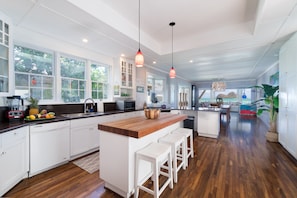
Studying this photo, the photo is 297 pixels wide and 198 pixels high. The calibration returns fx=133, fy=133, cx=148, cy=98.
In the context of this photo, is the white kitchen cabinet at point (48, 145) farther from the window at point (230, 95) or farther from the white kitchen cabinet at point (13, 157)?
the window at point (230, 95)

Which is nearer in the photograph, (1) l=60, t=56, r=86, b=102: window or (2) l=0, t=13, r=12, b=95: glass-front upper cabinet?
(2) l=0, t=13, r=12, b=95: glass-front upper cabinet

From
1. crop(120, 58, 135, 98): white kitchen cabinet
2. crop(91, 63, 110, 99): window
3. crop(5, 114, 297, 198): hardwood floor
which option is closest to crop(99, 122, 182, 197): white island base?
crop(5, 114, 297, 198): hardwood floor

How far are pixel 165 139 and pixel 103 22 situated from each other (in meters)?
2.30

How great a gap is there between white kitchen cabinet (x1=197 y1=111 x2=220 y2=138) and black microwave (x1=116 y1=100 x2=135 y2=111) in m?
2.27

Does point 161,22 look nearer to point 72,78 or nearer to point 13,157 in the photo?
point 72,78

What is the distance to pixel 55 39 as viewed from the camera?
2986 mm

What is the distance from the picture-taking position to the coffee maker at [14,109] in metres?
2.22

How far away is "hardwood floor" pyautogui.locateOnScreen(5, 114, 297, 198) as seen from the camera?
1798 mm

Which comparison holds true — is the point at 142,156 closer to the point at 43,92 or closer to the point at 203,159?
the point at 203,159

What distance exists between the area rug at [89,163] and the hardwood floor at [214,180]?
4.0 inches

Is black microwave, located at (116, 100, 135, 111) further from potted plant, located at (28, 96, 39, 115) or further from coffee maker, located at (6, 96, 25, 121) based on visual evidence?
coffee maker, located at (6, 96, 25, 121)

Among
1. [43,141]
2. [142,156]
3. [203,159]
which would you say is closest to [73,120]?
[43,141]

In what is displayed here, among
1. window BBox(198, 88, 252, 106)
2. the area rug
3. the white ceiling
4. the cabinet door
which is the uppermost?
the white ceiling

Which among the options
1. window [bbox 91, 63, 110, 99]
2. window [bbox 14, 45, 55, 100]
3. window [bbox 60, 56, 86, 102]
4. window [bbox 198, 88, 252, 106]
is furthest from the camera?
window [bbox 198, 88, 252, 106]
